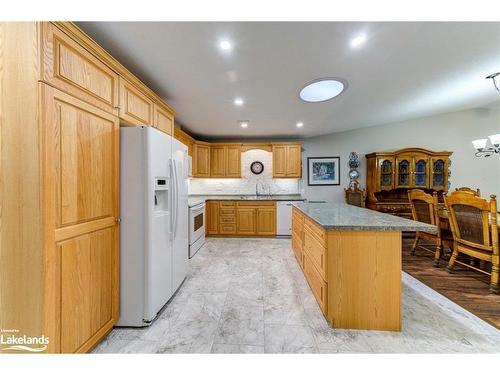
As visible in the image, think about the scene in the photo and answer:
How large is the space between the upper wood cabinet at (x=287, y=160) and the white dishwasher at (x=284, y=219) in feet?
2.58

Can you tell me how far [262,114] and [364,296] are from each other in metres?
3.04

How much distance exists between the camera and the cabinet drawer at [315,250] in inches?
67.6

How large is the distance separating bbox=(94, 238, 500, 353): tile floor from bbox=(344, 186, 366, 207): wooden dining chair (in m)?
2.32

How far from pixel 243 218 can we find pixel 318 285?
278 centimetres

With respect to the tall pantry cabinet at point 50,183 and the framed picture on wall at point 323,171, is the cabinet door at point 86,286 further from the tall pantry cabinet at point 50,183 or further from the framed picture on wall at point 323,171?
the framed picture on wall at point 323,171

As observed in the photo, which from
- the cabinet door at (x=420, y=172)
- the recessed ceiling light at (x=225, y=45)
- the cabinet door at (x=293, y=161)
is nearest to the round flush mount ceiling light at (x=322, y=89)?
the recessed ceiling light at (x=225, y=45)

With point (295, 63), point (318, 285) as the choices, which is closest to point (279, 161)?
point (295, 63)

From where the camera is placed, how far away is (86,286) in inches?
51.9

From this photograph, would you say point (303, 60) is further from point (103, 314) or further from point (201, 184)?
point (201, 184)

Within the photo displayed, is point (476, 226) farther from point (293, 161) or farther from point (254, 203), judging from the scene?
point (254, 203)

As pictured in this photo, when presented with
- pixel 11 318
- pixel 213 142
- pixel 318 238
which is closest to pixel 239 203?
pixel 213 142

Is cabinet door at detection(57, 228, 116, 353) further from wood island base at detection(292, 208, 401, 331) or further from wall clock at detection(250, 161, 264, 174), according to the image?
wall clock at detection(250, 161, 264, 174)

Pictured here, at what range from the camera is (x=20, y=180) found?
1056 millimetres

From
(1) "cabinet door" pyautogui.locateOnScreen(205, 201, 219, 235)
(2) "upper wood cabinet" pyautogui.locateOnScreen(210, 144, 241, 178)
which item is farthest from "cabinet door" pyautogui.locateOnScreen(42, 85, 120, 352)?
(2) "upper wood cabinet" pyautogui.locateOnScreen(210, 144, 241, 178)
